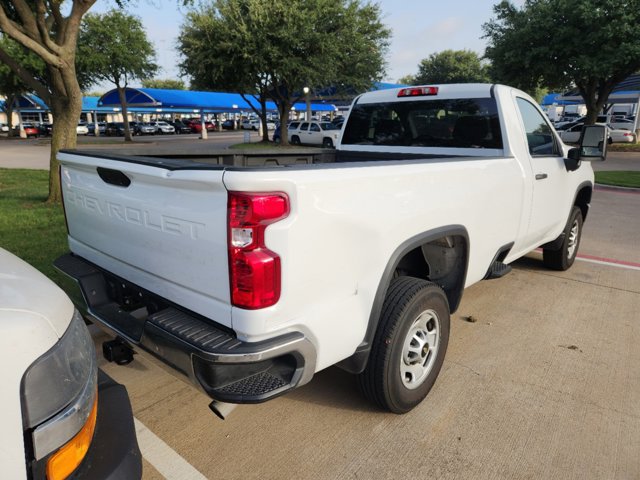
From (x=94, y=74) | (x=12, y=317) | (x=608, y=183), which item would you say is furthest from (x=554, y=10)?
(x=94, y=74)

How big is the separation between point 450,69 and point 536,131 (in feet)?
220


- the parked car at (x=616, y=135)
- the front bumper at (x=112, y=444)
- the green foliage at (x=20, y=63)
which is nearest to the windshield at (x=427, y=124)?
the front bumper at (x=112, y=444)

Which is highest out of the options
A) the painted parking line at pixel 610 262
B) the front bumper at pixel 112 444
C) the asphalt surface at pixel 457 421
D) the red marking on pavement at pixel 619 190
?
the front bumper at pixel 112 444

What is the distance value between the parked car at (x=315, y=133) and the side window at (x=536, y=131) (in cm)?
2429

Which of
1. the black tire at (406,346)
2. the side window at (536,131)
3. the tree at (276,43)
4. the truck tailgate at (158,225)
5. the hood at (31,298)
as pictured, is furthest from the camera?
the tree at (276,43)

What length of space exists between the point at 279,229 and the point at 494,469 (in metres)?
1.68

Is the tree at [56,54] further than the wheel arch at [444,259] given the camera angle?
Yes

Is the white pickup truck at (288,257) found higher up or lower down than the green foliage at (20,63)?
lower down

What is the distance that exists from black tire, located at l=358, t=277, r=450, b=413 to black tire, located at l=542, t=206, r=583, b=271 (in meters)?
3.02

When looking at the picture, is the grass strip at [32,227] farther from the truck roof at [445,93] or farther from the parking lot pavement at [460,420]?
the truck roof at [445,93]

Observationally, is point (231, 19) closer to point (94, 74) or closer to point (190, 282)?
point (94, 74)

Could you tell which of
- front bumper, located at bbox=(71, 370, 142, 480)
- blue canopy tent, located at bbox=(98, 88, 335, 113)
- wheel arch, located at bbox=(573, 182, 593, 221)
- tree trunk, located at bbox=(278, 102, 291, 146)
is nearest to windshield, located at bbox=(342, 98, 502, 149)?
wheel arch, located at bbox=(573, 182, 593, 221)

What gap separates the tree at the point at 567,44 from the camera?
64.9 feet

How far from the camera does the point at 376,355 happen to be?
100 inches
